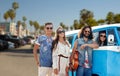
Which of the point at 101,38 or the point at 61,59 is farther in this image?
the point at 101,38

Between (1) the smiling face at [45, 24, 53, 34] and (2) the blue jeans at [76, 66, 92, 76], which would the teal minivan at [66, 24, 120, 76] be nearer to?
(2) the blue jeans at [76, 66, 92, 76]

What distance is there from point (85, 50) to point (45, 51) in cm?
83

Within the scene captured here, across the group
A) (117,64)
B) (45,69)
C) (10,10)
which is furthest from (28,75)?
(10,10)

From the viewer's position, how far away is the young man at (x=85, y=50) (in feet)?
21.9

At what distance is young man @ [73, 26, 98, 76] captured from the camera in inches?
263

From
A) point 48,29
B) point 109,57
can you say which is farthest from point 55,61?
point 109,57

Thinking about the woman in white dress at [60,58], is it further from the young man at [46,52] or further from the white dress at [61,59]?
the young man at [46,52]

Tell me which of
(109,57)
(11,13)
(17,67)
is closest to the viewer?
(109,57)

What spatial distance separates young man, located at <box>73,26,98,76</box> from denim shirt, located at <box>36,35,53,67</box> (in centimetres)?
57

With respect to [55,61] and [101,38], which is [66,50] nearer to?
[55,61]

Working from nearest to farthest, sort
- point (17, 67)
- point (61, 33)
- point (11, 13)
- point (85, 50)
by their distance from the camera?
point (85, 50), point (61, 33), point (17, 67), point (11, 13)

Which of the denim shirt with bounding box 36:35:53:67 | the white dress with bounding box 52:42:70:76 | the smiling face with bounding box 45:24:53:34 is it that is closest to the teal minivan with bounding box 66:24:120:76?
the white dress with bounding box 52:42:70:76

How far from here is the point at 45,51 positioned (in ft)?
23.1

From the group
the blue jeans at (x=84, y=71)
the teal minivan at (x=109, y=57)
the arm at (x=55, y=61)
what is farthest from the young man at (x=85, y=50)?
the arm at (x=55, y=61)
